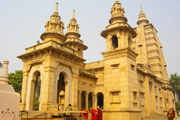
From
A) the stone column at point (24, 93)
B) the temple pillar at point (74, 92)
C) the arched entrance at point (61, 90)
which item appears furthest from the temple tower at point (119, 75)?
the stone column at point (24, 93)

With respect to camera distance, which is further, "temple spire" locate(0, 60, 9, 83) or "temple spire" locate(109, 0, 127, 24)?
"temple spire" locate(109, 0, 127, 24)

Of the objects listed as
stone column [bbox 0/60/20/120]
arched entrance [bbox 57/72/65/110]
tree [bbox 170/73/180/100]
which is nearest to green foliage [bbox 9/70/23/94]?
arched entrance [bbox 57/72/65/110]

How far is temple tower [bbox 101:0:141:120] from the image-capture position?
70.7 feet

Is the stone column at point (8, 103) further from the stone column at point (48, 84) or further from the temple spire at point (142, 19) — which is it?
the temple spire at point (142, 19)

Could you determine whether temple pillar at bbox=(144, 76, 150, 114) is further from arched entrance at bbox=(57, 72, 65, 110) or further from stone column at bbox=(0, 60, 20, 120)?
stone column at bbox=(0, 60, 20, 120)

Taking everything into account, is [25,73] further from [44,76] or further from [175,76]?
[175,76]

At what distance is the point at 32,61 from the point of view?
61.4 ft

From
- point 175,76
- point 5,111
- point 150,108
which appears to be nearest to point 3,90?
point 5,111

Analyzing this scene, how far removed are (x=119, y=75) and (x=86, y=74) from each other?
15.8 ft

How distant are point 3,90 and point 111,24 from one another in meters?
24.6

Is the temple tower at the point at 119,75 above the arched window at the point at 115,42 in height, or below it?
below

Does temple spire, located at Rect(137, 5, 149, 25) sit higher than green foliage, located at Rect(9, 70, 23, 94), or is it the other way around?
temple spire, located at Rect(137, 5, 149, 25)

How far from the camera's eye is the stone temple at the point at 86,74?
1738 cm

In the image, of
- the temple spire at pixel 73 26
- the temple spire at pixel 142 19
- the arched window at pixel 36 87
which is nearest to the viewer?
the arched window at pixel 36 87
